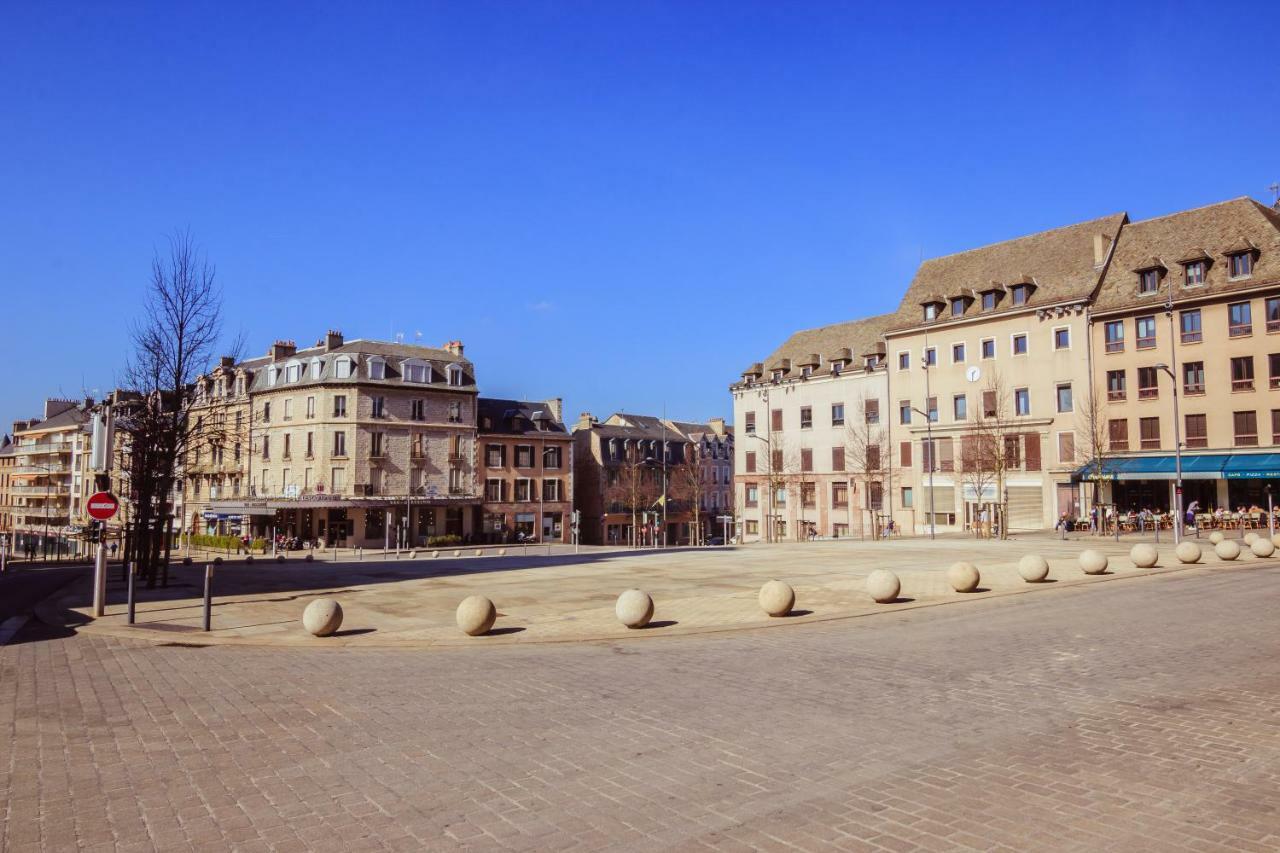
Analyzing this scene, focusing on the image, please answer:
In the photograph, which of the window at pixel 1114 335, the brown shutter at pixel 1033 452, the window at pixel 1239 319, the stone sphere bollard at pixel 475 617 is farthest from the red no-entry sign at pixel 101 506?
the window at pixel 1239 319

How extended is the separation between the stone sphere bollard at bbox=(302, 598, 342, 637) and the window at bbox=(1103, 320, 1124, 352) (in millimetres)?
46502

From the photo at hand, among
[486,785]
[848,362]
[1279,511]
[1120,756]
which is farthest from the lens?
[848,362]

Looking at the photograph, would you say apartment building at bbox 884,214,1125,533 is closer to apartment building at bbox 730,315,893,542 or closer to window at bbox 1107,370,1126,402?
window at bbox 1107,370,1126,402

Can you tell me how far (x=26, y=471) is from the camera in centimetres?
9775

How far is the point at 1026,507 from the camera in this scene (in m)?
50.1

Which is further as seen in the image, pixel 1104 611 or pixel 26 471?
pixel 26 471

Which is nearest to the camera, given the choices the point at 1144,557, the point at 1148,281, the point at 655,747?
the point at 655,747

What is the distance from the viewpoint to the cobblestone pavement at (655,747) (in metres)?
5.38

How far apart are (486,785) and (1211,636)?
11407 mm

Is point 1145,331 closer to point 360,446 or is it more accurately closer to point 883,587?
point 883,587

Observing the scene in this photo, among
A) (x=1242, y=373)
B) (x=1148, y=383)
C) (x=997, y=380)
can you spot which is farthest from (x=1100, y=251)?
(x=1242, y=373)

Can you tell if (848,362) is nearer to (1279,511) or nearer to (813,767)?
(1279,511)

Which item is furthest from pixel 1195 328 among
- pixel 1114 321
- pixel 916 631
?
pixel 916 631

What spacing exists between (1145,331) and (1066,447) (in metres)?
7.47
